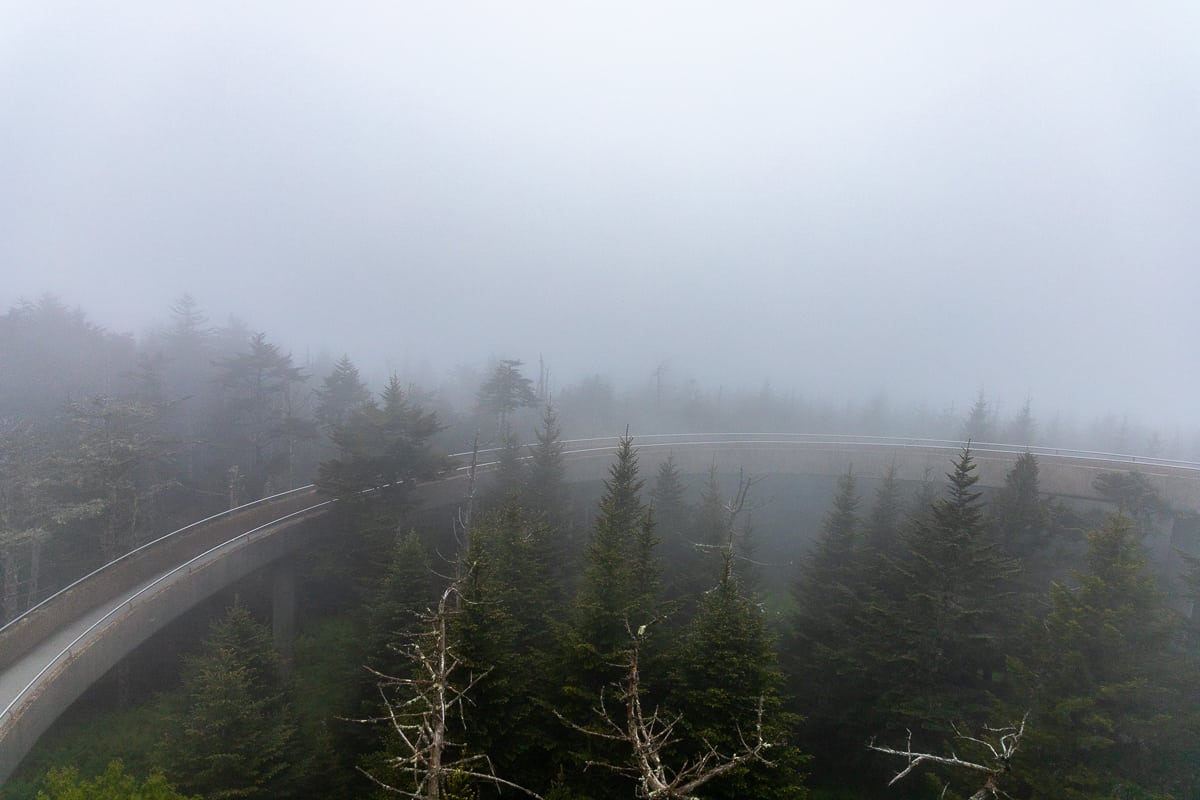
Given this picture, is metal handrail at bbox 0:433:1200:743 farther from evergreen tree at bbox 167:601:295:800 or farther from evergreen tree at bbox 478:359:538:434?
evergreen tree at bbox 167:601:295:800

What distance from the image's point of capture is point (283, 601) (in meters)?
21.8

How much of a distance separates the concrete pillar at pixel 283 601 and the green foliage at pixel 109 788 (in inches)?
462

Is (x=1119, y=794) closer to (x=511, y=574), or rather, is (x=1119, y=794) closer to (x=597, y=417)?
(x=511, y=574)

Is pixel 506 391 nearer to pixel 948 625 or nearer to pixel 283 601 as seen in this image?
pixel 283 601

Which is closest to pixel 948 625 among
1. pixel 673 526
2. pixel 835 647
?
pixel 835 647

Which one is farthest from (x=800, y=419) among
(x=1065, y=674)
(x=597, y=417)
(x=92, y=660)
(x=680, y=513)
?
(x=92, y=660)

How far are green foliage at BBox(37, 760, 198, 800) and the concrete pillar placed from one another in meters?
11.7

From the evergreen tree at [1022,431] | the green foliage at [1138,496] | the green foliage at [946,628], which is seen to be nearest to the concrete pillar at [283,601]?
the green foliage at [946,628]

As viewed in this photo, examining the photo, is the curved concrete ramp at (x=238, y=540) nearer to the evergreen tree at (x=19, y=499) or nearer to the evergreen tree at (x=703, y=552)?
the evergreen tree at (x=19, y=499)

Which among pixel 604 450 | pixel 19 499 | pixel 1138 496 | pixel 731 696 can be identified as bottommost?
pixel 731 696

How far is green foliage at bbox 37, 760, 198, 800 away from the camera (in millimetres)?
8531

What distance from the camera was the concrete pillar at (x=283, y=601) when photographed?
20984 millimetres

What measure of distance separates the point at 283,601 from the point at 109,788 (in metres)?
13.7

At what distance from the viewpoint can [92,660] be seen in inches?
594
